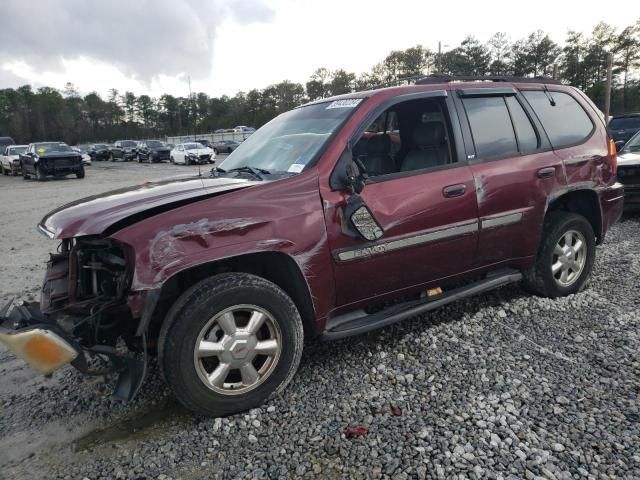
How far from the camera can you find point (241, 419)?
268 cm

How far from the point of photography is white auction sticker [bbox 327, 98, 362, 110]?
3246 mm

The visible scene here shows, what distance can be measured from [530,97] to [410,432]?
2984 millimetres

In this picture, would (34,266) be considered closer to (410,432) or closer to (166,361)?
(166,361)

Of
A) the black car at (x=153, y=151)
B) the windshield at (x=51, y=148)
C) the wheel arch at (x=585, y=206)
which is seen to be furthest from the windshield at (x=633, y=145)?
the black car at (x=153, y=151)

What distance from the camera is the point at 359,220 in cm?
288

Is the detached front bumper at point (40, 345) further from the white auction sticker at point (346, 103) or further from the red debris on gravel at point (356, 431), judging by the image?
the white auction sticker at point (346, 103)

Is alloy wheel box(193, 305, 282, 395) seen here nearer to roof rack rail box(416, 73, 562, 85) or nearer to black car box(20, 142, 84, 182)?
roof rack rail box(416, 73, 562, 85)

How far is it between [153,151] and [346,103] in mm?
33409

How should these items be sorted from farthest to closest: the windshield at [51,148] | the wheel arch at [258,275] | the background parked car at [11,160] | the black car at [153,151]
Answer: the black car at [153,151], the background parked car at [11,160], the windshield at [51,148], the wheel arch at [258,275]

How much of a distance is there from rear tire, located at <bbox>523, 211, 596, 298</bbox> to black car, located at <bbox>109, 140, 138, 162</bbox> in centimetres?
3961

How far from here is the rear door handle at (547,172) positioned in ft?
12.3

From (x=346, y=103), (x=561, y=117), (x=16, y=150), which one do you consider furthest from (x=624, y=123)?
(x=16, y=150)

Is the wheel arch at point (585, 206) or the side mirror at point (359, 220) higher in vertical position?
the side mirror at point (359, 220)

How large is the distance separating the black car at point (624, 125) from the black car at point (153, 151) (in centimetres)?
2788
